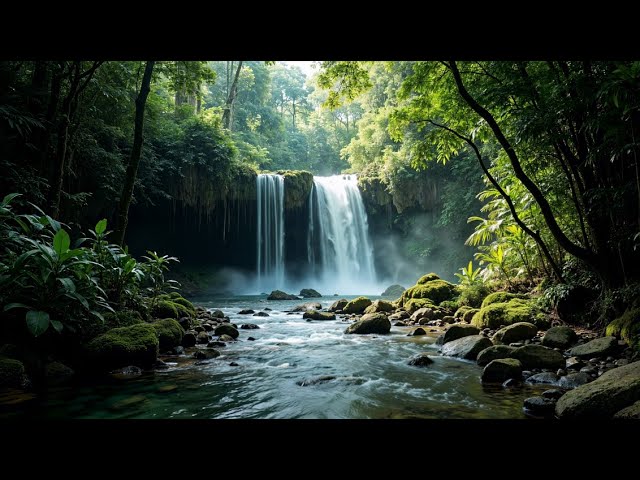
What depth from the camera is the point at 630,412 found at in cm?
267

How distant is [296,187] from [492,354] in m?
16.9

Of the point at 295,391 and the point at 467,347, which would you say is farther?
the point at 467,347

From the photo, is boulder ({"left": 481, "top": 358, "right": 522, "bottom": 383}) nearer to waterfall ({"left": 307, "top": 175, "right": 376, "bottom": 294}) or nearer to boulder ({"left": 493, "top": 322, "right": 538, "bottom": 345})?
boulder ({"left": 493, "top": 322, "right": 538, "bottom": 345})

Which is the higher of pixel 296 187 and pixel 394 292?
pixel 296 187

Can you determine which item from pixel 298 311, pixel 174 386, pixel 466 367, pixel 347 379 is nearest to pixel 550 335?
pixel 466 367

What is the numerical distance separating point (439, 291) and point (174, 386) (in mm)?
8913

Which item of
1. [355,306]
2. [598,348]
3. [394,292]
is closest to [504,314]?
[598,348]

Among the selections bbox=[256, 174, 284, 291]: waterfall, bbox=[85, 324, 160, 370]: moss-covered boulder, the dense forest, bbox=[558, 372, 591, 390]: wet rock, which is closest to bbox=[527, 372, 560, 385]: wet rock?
bbox=[558, 372, 591, 390]: wet rock

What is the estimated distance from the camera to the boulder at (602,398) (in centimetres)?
288

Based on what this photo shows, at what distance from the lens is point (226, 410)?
347cm

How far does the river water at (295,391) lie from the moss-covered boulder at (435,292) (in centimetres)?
522

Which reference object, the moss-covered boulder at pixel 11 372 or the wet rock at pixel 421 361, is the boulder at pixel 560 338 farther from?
the moss-covered boulder at pixel 11 372

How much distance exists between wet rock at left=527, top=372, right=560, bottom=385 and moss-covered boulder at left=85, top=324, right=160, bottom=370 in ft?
Result: 15.5

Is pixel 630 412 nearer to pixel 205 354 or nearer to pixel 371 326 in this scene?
pixel 205 354
